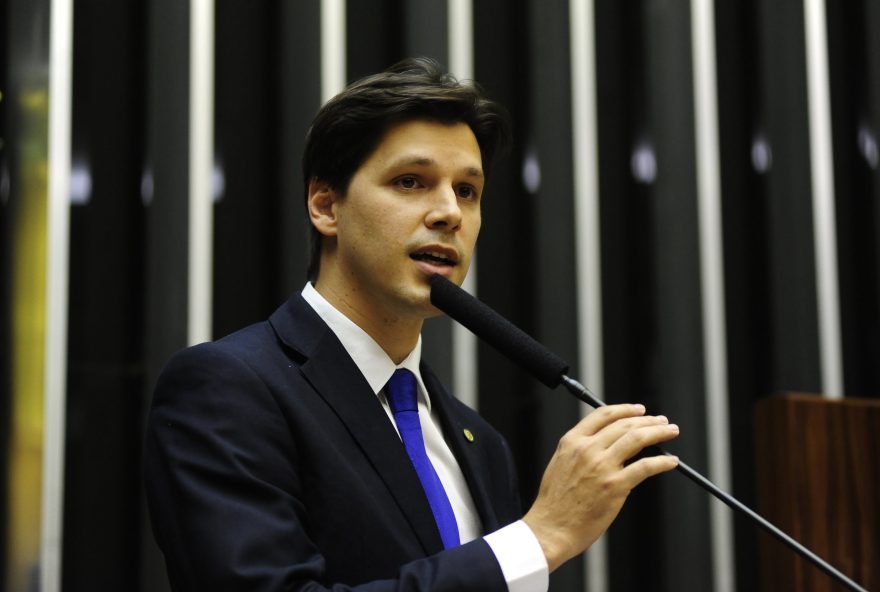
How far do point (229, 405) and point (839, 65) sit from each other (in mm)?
1909

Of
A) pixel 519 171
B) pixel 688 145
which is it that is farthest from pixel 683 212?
pixel 519 171

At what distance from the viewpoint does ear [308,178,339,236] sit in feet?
4.16

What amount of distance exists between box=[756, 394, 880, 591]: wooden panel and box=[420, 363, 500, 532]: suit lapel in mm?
459

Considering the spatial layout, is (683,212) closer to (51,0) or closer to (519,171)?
(519,171)

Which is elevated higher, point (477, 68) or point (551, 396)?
point (477, 68)

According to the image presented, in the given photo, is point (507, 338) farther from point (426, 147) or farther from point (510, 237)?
point (510, 237)

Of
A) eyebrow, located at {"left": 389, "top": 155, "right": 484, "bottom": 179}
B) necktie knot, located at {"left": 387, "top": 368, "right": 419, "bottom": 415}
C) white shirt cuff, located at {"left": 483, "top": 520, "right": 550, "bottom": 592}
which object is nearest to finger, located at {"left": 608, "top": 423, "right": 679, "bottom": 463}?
white shirt cuff, located at {"left": 483, "top": 520, "right": 550, "bottom": 592}

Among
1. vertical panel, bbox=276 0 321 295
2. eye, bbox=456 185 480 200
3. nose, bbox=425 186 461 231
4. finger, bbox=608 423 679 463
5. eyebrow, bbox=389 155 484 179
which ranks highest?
vertical panel, bbox=276 0 321 295

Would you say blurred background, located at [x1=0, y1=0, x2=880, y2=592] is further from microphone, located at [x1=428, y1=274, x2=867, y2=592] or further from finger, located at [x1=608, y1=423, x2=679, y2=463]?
finger, located at [x1=608, y1=423, x2=679, y2=463]

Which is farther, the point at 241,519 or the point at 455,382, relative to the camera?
the point at 455,382

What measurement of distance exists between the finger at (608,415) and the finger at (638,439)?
21 mm

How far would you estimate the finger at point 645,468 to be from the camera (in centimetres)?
88

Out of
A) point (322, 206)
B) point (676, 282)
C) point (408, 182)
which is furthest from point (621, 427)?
point (676, 282)

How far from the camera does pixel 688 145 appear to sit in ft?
7.43
